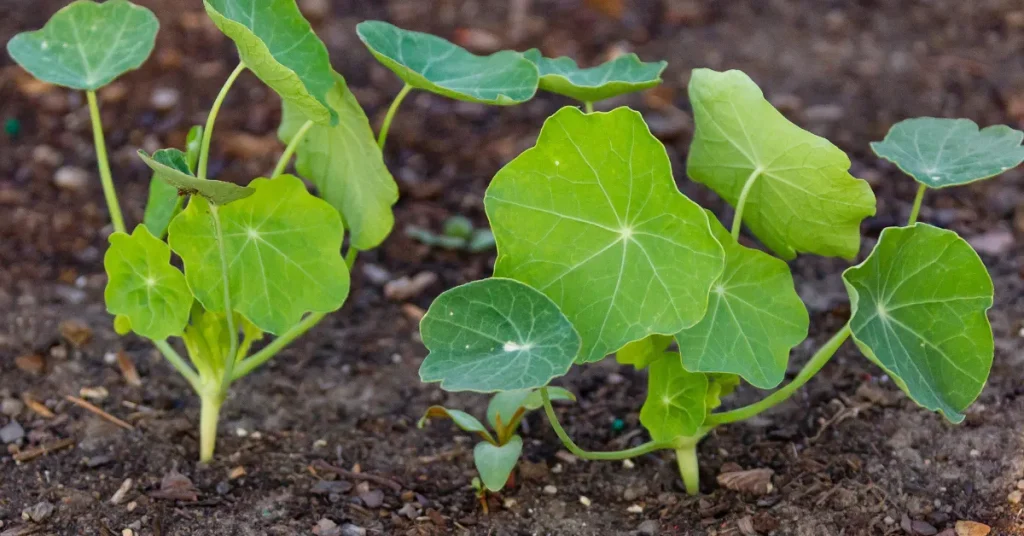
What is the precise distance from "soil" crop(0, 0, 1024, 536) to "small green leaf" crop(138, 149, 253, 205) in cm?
57

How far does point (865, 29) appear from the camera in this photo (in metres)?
3.23

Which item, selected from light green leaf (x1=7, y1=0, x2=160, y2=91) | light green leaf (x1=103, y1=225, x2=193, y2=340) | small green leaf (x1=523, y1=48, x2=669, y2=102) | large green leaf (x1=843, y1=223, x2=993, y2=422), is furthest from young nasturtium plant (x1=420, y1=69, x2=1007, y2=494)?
light green leaf (x1=7, y1=0, x2=160, y2=91)

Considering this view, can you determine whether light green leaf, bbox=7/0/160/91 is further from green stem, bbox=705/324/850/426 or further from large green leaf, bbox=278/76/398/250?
green stem, bbox=705/324/850/426

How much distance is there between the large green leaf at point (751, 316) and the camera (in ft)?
4.73

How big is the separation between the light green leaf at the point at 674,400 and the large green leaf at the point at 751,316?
0.08m

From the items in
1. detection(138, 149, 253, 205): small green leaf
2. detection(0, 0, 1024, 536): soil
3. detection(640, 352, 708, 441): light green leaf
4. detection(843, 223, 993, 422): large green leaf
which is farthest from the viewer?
detection(0, 0, 1024, 536): soil

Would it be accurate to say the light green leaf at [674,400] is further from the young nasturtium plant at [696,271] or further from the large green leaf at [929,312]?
the large green leaf at [929,312]

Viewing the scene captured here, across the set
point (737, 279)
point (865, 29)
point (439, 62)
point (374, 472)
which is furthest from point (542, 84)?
point (865, 29)

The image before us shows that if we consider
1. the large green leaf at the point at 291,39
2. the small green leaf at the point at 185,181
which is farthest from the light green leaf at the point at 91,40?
the small green leaf at the point at 185,181

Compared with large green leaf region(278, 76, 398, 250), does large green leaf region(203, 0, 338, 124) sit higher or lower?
higher

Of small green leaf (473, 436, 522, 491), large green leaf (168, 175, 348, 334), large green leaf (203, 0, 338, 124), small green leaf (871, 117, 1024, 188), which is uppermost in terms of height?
large green leaf (203, 0, 338, 124)

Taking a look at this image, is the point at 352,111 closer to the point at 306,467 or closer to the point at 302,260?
the point at 302,260

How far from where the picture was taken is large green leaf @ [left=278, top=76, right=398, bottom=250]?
1.60 meters

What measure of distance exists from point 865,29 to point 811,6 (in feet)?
0.67
